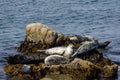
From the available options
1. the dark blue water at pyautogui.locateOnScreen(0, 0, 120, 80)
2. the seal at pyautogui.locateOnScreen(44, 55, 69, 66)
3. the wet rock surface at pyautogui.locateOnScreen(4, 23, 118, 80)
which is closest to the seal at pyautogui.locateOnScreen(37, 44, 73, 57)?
the wet rock surface at pyautogui.locateOnScreen(4, 23, 118, 80)

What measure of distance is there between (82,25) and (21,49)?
989 centimetres

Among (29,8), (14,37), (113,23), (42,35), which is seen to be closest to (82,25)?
(113,23)

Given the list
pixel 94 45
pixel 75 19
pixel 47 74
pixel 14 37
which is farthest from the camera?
pixel 75 19

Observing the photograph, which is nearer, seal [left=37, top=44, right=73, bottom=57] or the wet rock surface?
the wet rock surface

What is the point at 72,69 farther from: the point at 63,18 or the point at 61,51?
the point at 63,18

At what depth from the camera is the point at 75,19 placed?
3625 cm

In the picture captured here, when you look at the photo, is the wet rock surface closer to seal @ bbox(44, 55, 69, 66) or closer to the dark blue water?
seal @ bbox(44, 55, 69, 66)

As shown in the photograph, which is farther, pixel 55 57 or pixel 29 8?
pixel 29 8

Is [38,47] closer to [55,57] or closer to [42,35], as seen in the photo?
[42,35]

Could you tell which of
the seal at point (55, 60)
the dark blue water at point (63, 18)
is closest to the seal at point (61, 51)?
the seal at point (55, 60)

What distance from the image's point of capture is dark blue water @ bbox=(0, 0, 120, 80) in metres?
27.2

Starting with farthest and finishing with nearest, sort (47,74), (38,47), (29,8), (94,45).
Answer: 1. (29,8)
2. (38,47)
3. (94,45)
4. (47,74)

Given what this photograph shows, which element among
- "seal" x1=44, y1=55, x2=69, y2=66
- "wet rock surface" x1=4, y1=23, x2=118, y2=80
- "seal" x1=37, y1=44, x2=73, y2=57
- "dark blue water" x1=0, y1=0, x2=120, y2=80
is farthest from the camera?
"dark blue water" x1=0, y1=0, x2=120, y2=80

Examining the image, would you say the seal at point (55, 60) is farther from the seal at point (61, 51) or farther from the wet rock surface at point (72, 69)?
the seal at point (61, 51)
